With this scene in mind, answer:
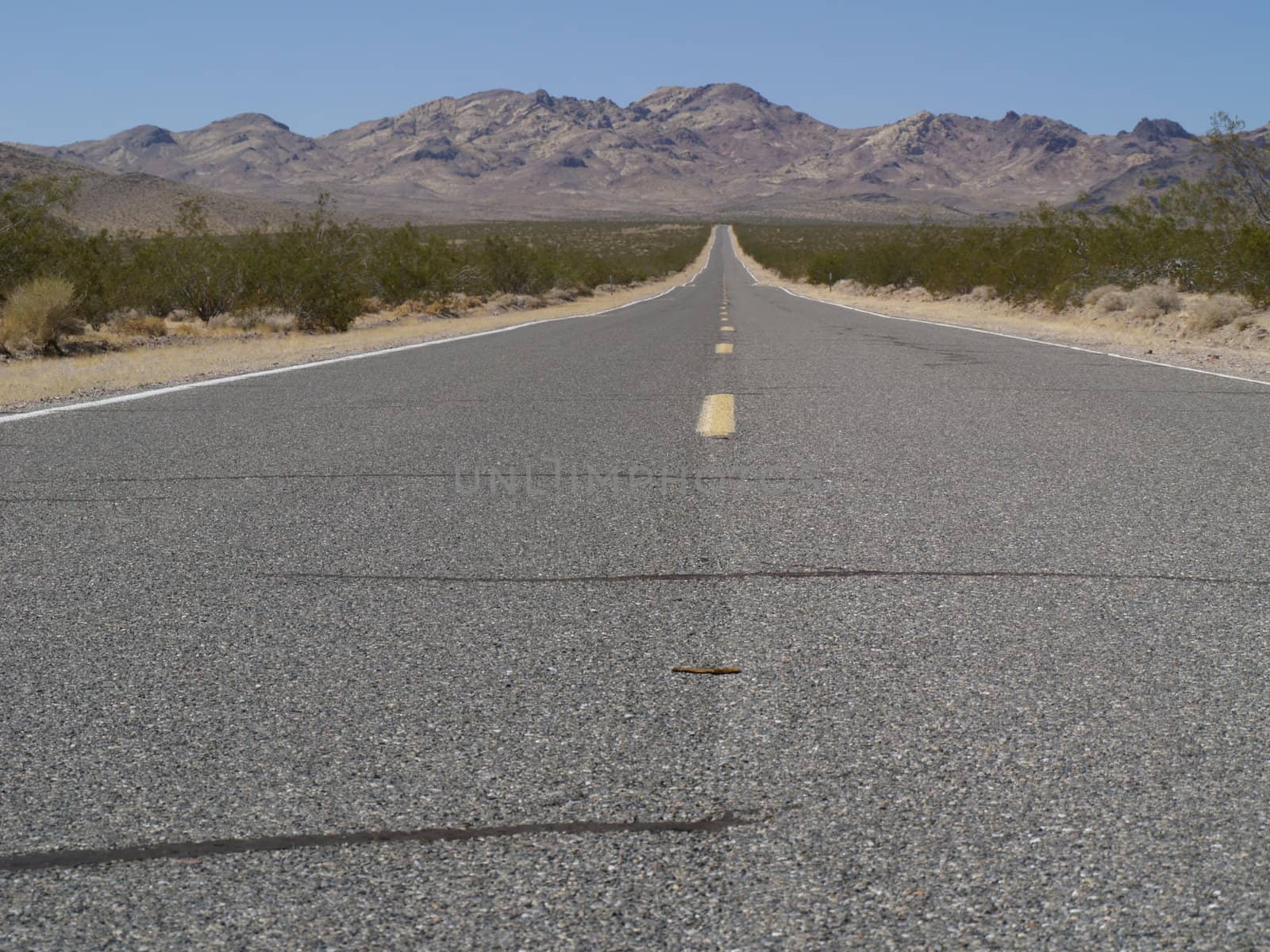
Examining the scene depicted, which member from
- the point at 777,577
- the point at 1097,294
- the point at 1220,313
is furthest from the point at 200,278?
the point at 777,577

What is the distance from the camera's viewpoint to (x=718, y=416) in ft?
27.8

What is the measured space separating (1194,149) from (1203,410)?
17680 millimetres

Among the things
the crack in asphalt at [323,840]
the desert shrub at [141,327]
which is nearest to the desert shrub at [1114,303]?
the desert shrub at [141,327]

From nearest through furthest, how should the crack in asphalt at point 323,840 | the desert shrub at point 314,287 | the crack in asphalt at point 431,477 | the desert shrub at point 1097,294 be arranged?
the crack in asphalt at point 323,840 → the crack in asphalt at point 431,477 → the desert shrub at point 314,287 → the desert shrub at point 1097,294

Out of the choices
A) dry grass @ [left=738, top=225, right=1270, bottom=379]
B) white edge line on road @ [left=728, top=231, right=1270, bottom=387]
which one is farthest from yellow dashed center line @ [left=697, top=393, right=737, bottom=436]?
dry grass @ [left=738, top=225, right=1270, bottom=379]

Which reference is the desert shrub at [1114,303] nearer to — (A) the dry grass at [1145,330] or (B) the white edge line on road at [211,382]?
(A) the dry grass at [1145,330]

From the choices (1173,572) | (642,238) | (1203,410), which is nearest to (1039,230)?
(1203,410)

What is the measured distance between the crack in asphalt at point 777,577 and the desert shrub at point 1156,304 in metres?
20.6

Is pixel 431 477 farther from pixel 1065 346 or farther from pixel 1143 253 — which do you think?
pixel 1143 253

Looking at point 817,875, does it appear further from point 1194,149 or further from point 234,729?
point 1194,149

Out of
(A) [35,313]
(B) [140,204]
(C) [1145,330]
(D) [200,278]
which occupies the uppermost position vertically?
(B) [140,204]

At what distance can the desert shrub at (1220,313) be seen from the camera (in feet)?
63.9

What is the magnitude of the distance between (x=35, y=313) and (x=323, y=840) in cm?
1721

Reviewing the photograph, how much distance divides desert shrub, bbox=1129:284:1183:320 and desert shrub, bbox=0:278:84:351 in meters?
19.4
